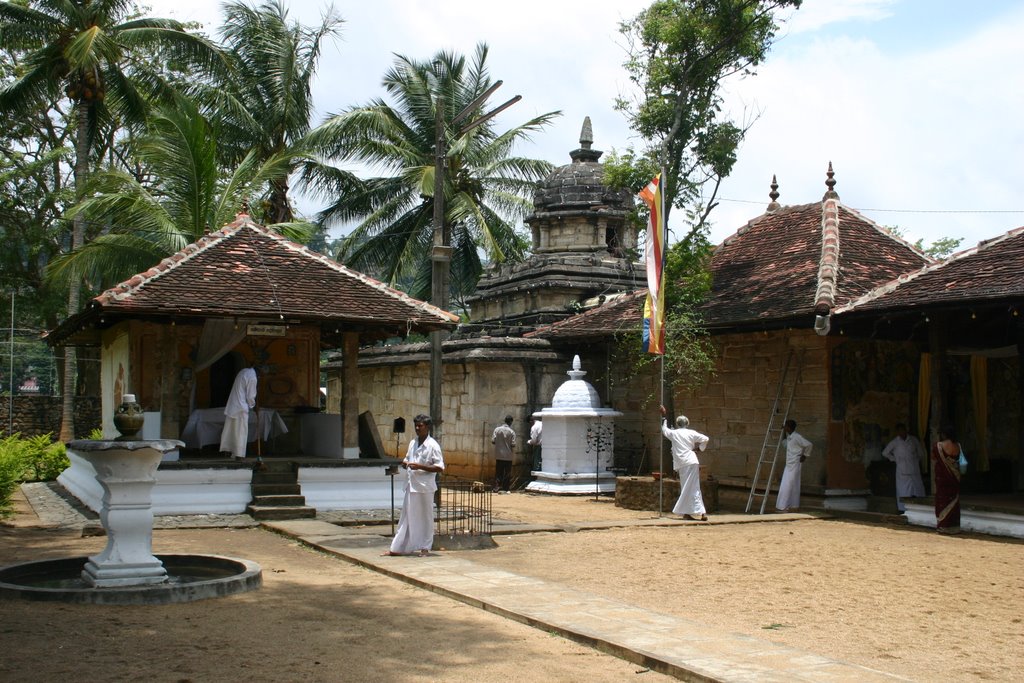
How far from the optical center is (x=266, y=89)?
984 inches

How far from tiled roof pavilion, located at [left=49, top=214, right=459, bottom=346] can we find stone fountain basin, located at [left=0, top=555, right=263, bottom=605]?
4538 mm

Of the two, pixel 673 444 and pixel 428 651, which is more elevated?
pixel 673 444

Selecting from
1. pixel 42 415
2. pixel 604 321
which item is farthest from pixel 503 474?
pixel 42 415

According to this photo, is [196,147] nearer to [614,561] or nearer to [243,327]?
[243,327]

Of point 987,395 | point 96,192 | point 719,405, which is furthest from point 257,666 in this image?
point 96,192

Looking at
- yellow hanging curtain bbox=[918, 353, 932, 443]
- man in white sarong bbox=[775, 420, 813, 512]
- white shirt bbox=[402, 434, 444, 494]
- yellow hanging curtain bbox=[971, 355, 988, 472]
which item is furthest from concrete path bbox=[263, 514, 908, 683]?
yellow hanging curtain bbox=[971, 355, 988, 472]

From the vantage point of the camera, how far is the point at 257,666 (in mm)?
6168

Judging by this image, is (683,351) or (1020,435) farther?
(683,351)

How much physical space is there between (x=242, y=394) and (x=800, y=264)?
30.8ft

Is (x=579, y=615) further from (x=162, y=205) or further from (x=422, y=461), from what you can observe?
(x=162, y=205)

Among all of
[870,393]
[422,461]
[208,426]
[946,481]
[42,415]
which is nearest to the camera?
[422,461]

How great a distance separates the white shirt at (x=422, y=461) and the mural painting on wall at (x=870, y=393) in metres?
7.82

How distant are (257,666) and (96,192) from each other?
1798cm

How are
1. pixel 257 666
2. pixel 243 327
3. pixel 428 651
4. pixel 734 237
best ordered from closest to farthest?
pixel 257 666 → pixel 428 651 → pixel 243 327 → pixel 734 237
